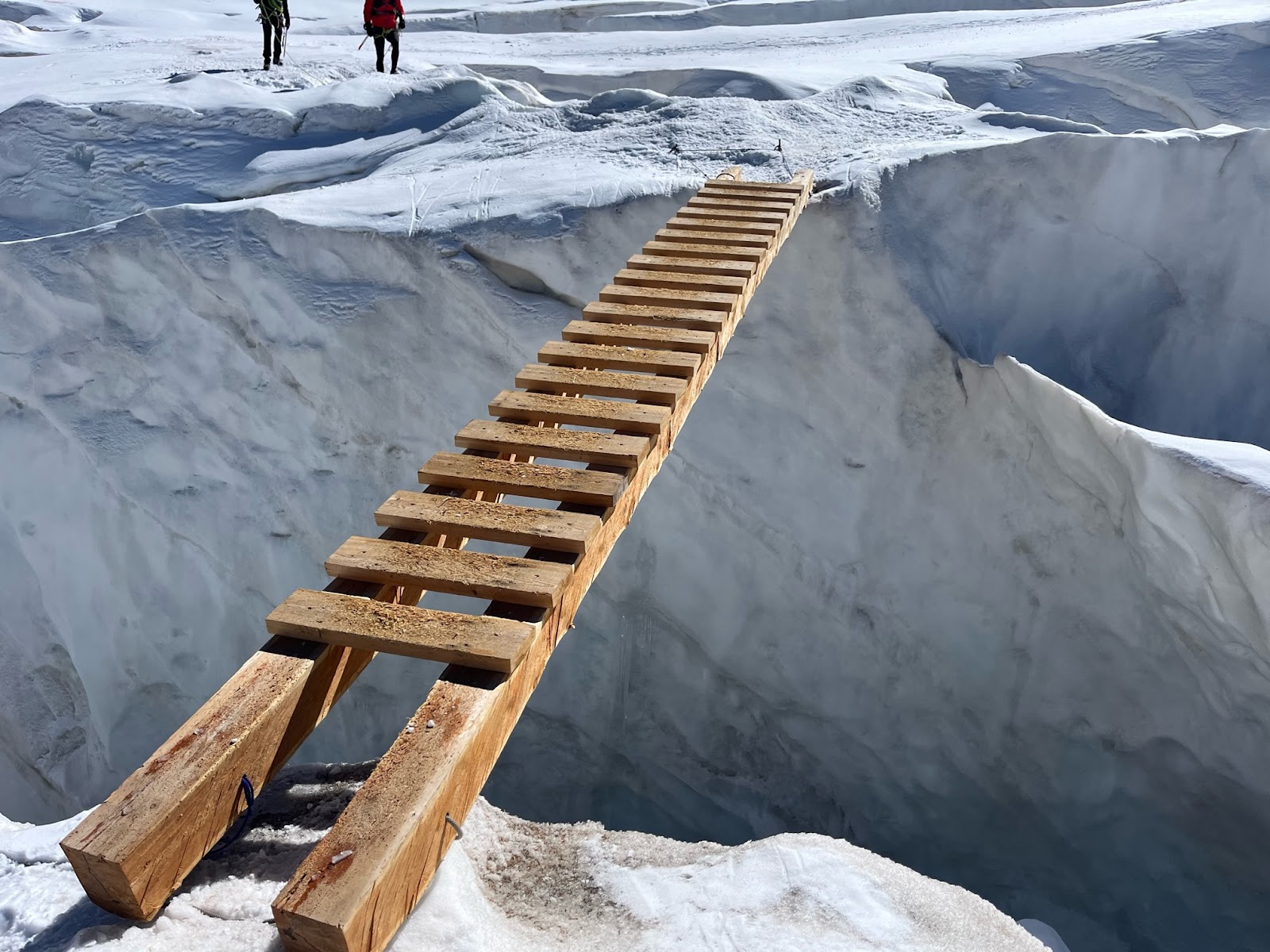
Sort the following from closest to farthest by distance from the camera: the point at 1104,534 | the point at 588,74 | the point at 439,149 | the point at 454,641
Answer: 1. the point at 454,641
2. the point at 1104,534
3. the point at 439,149
4. the point at 588,74

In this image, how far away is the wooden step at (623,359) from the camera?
2904 millimetres

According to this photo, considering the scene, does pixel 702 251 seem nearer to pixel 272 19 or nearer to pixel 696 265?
pixel 696 265

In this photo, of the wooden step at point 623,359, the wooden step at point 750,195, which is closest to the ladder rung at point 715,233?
the wooden step at point 750,195

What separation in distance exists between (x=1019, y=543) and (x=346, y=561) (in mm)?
3205

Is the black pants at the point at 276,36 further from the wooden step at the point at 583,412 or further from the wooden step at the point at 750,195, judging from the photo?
the wooden step at the point at 583,412

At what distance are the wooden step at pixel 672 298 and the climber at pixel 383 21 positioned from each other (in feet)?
15.7

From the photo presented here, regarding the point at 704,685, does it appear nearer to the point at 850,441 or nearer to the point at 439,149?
the point at 850,441

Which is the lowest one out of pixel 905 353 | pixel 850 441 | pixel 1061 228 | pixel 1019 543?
pixel 1019 543

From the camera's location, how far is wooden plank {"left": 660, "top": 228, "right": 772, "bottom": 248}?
381cm

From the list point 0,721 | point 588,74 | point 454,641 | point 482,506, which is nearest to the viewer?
point 454,641

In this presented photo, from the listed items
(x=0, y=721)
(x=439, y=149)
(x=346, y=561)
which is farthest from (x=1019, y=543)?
(x=0, y=721)

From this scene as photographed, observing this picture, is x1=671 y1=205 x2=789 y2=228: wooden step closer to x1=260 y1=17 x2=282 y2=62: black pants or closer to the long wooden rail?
the long wooden rail

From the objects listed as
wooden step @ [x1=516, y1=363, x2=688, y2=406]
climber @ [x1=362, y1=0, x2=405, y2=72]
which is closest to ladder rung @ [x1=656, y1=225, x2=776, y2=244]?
wooden step @ [x1=516, y1=363, x2=688, y2=406]

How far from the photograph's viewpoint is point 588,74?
7.75 metres
